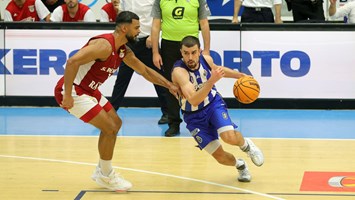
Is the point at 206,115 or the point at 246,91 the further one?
the point at 206,115

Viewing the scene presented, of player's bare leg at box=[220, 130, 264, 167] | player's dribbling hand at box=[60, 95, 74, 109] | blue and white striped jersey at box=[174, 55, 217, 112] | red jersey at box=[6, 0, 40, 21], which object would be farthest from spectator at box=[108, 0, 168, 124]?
player's dribbling hand at box=[60, 95, 74, 109]

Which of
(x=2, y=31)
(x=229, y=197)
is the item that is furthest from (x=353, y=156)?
(x=2, y=31)

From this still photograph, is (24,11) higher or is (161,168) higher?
(24,11)

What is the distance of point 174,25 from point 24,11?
434 cm

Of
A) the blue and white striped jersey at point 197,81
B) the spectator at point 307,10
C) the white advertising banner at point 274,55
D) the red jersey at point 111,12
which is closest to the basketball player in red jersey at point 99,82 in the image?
the blue and white striped jersey at point 197,81

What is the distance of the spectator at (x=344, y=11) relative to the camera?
14631mm

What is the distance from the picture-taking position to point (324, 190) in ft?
27.9

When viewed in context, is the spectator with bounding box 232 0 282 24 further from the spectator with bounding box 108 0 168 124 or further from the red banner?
the red banner

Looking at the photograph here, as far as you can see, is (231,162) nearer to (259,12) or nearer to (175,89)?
(175,89)

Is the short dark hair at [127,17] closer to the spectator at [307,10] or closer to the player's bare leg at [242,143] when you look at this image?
the player's bare leg at [242,143]

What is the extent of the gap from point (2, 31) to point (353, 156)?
691 centimetres

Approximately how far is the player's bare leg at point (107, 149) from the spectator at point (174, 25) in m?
3.15

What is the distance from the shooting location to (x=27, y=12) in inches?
582

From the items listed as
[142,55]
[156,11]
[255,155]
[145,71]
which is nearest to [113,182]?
[145,71]
